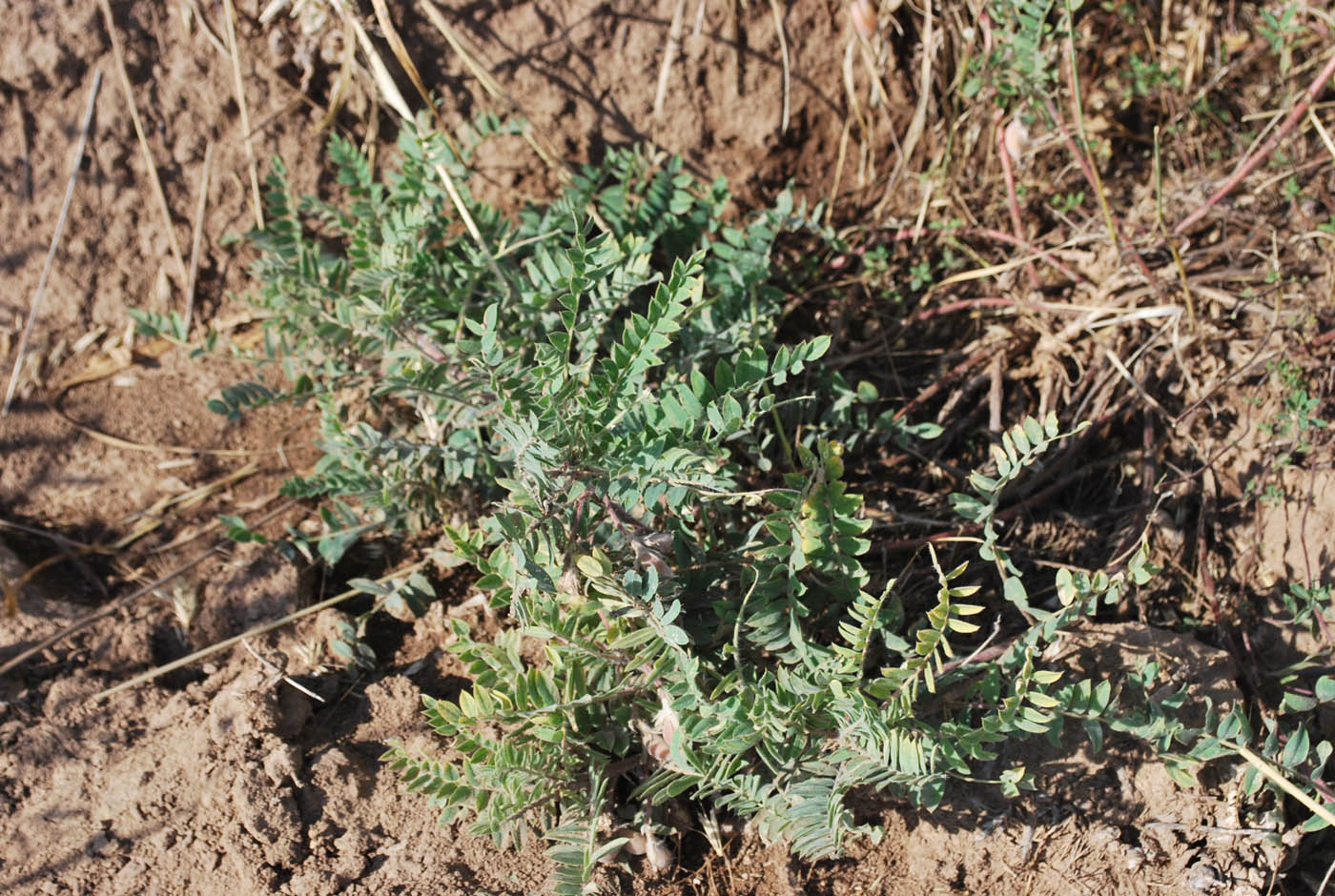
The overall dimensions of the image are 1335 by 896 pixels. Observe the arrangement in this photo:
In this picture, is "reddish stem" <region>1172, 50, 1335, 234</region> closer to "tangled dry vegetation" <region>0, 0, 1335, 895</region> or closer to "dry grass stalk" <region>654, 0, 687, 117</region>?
"tangled dry vegetation" <region>0, 0, 1335, 895</region>

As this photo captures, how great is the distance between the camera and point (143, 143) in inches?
106

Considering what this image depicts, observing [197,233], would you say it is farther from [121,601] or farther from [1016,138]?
[1016,138]

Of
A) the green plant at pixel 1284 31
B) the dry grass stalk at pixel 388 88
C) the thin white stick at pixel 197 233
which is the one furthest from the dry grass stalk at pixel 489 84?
the green plant at pixel 1284 31

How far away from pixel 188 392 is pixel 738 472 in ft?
5.00

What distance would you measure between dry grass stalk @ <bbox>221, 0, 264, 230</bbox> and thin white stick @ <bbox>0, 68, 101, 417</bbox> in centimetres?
25

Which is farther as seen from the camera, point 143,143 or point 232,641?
point 143,143

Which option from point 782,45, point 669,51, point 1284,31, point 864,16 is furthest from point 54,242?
point 1284,31

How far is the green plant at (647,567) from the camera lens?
5.50ft

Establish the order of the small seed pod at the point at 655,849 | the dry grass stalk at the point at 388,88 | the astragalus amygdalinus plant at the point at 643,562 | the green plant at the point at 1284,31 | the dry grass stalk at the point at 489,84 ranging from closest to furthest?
the astragalus amygdalinus plant at the point at 643,562
the small seed pod at the point at 655,849
the dry grass stalk at the point at 388,88
the green plant at the point at 1284,31
the dry grass stalk at the point at 489,84

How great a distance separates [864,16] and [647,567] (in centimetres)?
157

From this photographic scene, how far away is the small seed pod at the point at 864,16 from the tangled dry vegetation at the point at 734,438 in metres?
0.01

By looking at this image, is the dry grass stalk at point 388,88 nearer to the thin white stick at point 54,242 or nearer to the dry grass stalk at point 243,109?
the dry grass stalk at point 243,109

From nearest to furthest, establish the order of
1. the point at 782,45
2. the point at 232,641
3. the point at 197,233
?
1. the point at 232,641
2. the point at 782,45
3. the point at 197,233

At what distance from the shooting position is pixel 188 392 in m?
2.74
